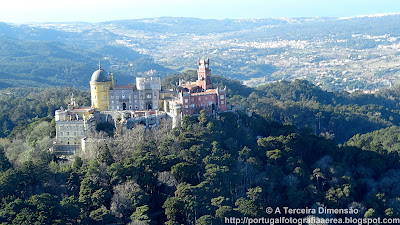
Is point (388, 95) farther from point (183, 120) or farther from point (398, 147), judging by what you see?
point (183, 120)

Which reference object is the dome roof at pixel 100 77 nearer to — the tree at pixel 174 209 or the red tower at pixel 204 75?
the red tower at pixel 204 75

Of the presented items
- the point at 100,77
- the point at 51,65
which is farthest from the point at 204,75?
the point at 51,65

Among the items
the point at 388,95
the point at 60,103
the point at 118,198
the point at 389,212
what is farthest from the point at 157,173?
the point at 388,95

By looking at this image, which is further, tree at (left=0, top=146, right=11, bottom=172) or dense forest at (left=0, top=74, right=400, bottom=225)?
tree at (left=0, top=146, right=11, bottom=172)

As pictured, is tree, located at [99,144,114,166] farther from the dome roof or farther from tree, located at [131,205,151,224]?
the dome roof

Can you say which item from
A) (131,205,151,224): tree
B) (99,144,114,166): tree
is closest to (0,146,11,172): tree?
(99,144,114,166): tree
